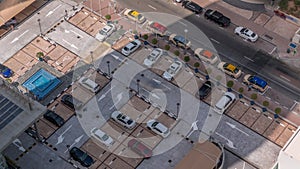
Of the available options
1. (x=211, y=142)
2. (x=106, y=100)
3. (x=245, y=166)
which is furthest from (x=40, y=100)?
(x=245, y=166)

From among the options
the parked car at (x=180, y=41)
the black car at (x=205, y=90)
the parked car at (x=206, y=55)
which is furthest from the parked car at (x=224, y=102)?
the parked car at (x=180, y=41)

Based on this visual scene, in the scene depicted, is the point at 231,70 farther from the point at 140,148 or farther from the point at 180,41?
the point at 140,148

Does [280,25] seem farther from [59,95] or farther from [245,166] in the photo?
[59,95]

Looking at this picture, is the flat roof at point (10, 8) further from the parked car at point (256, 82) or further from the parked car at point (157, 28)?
the parked car at point (256, 82)

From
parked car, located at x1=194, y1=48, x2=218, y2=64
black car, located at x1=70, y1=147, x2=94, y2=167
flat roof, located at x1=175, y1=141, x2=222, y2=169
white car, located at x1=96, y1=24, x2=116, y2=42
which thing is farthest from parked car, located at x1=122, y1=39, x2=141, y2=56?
flat roof, located at x1=175, y1=141, x2=222, y2=169

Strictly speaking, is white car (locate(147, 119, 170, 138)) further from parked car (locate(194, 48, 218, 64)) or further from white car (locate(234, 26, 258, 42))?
white car (locate(234, 26, 258, 42))

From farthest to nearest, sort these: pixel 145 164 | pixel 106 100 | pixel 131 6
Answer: pixel 131 6 → pixel 106 100 → pixel 145 164
